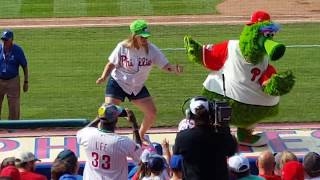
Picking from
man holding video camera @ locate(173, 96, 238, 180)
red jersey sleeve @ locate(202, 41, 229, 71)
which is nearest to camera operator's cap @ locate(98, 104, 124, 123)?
man holding video camera @ locate(173, 96, 238, 180)

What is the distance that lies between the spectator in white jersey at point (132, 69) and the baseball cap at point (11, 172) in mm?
3598

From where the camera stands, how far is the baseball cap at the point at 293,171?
7133 mm

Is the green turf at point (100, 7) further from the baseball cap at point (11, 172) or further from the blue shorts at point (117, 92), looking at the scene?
the baseball cap at point (11, 172)

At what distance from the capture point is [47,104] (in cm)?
1341

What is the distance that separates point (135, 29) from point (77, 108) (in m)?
3.21

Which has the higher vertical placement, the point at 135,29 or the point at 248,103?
the point at 135,29

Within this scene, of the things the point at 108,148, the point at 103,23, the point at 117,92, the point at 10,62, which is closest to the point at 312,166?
the point at 108,148

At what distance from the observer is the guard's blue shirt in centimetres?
1198

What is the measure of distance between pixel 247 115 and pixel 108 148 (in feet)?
11.9

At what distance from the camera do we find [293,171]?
281 inches

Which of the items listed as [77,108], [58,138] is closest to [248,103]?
[58,138]

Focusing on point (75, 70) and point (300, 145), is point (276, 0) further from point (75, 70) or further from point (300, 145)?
point (300, 145)

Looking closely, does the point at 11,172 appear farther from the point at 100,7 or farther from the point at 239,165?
the point at 100,7

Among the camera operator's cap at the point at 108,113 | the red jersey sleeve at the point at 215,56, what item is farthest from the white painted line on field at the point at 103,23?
the camera operator's cap at the point at 108,113
